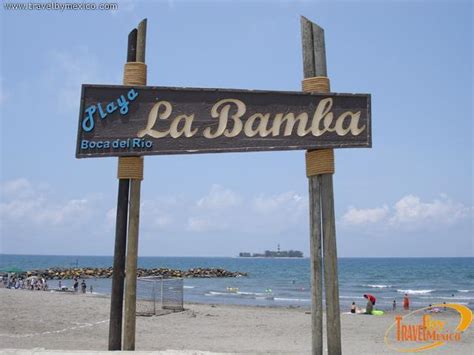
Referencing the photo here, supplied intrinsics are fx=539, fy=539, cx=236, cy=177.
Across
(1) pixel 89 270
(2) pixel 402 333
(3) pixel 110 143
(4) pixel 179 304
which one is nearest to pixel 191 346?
(2) pixel 402 333

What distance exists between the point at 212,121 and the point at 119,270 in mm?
2064

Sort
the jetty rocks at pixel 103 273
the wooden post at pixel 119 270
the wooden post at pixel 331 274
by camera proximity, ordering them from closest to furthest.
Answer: the wooden post at pixel 331 274 < the wooden post at pixel 119 270 < the jetty rocks at pixel 103 273

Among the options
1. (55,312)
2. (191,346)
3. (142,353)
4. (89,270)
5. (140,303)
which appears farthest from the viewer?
(89,270)

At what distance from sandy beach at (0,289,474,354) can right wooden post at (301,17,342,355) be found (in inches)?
241

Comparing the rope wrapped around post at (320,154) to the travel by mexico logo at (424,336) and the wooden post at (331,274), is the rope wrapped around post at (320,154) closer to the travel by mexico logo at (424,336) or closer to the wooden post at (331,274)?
the wooden post at (331,274)

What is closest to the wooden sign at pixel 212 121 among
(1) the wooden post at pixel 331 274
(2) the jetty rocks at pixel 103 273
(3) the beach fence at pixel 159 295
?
(1) the wooden post at pixel 331 274

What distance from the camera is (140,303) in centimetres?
2377

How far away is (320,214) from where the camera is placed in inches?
252

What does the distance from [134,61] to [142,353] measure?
3412mm

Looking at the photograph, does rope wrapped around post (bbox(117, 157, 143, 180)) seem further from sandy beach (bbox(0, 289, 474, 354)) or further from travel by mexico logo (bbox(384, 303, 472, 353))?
travel by mexico logo (bbox(384, 303, 472, 353))

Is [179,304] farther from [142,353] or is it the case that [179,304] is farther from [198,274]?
[198,274]

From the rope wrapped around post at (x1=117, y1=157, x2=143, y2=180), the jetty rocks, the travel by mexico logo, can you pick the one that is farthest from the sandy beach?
the jetty rocks

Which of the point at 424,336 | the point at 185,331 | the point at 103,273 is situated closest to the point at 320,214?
the point at 185,331

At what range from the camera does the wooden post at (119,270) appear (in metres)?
6.30
